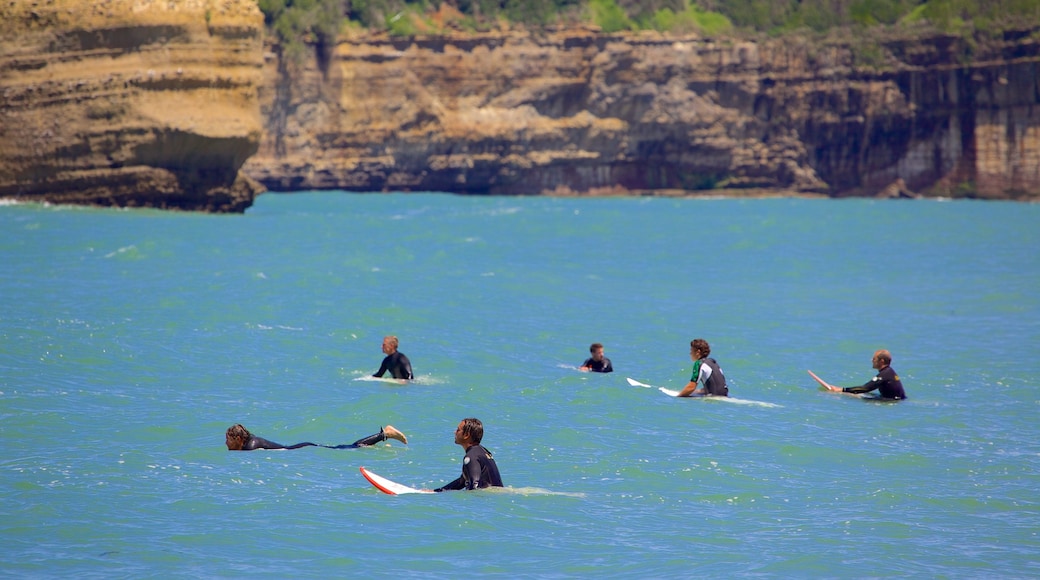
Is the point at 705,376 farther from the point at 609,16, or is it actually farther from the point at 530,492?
the point at 609,16

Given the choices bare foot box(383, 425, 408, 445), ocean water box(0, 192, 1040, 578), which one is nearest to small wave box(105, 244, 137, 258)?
ocean water box(0, 192, 1040, 578)

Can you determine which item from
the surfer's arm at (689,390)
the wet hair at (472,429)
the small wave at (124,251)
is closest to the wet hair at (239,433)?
the wet hair at (472,429)

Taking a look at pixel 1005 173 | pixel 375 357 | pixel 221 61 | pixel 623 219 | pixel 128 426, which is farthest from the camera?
pixel 1005 173

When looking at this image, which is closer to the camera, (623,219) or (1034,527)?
(1034,527)

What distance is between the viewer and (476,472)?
1369 centimetres

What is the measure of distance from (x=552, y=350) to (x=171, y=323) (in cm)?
833

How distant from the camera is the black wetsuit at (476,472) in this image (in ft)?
44.9

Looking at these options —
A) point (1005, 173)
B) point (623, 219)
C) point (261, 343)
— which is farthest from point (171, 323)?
point (1005, 173)

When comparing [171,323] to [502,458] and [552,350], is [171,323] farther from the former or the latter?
[502,458]

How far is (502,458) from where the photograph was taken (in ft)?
52.5

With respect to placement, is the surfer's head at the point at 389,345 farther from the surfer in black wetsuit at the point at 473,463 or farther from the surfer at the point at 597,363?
the surfer in black wetsuit at the point at 473,463

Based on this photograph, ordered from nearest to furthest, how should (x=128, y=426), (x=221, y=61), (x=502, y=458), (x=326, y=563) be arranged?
(x=326, y=563), (x=502, y=458), (x=128, y=426), (x=221, y=61)

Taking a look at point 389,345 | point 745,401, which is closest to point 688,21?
point 389,345

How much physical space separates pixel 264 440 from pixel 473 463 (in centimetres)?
363
